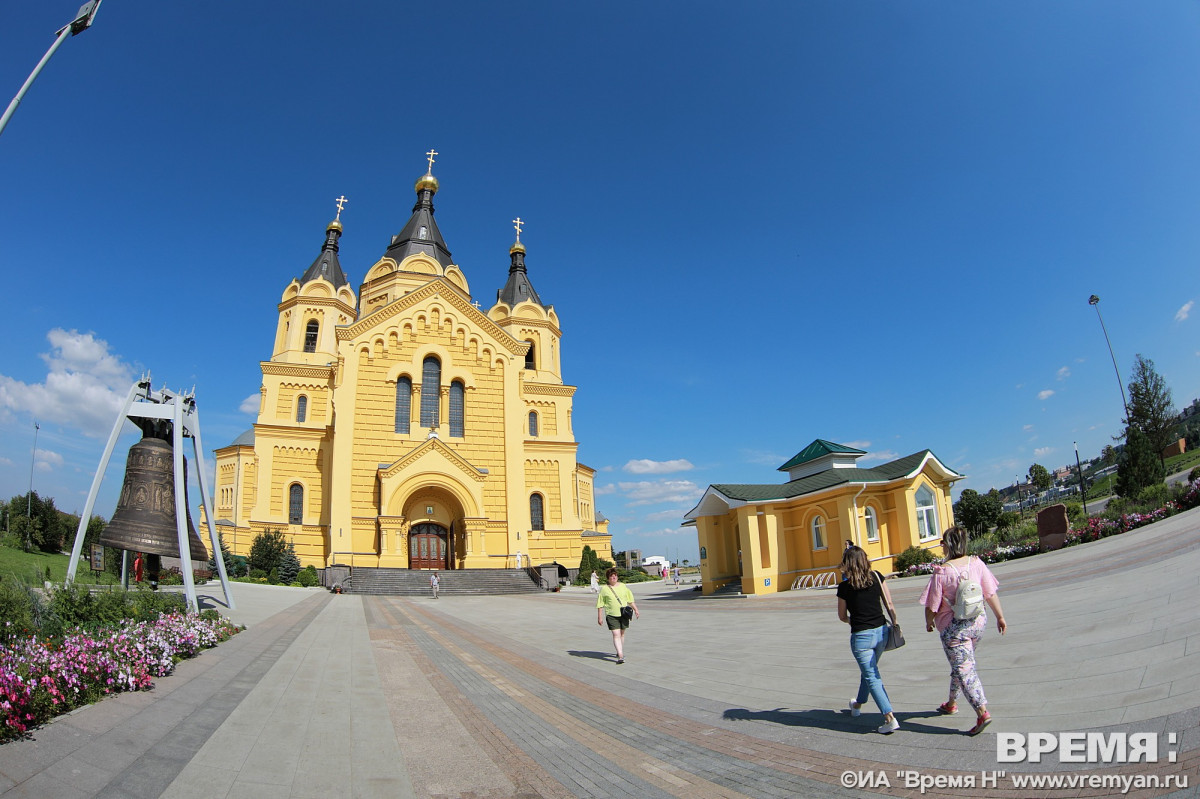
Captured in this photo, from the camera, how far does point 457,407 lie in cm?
3588

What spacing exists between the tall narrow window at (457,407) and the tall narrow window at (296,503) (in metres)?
9.70

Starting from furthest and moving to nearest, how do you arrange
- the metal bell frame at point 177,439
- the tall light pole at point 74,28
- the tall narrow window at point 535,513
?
1. the tall narrow window at point 535,513
2. the metal bell frame at point 177,439
3. the tall light pole at point 74,28

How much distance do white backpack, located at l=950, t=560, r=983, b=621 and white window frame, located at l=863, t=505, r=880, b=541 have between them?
16985 mm

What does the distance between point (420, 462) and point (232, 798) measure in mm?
28877

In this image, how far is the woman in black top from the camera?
510 cm

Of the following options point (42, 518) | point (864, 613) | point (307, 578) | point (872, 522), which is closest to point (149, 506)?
point (864, 613)

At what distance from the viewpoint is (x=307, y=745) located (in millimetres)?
5332

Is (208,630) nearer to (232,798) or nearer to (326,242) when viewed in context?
(232,798)

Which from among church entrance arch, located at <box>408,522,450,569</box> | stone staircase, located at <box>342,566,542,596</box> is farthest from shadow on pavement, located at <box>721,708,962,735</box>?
church entrance arch, located at <box>408,522,450,569</box>

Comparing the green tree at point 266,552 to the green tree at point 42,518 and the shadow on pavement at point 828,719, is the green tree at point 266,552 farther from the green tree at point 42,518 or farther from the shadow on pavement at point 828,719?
the shadow on pavement at point 828,719

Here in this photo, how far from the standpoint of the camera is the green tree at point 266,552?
2939 cm

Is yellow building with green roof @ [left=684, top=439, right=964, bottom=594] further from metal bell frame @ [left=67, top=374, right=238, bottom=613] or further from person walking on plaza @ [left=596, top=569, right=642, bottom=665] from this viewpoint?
metal bell frame @ [left=67, top=374, right=238, bottom=613]

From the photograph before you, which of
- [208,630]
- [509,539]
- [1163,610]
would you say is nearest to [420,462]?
[509,539]

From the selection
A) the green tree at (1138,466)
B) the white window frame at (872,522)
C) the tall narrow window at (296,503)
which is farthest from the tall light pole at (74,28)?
the green tree at (1138,466)
